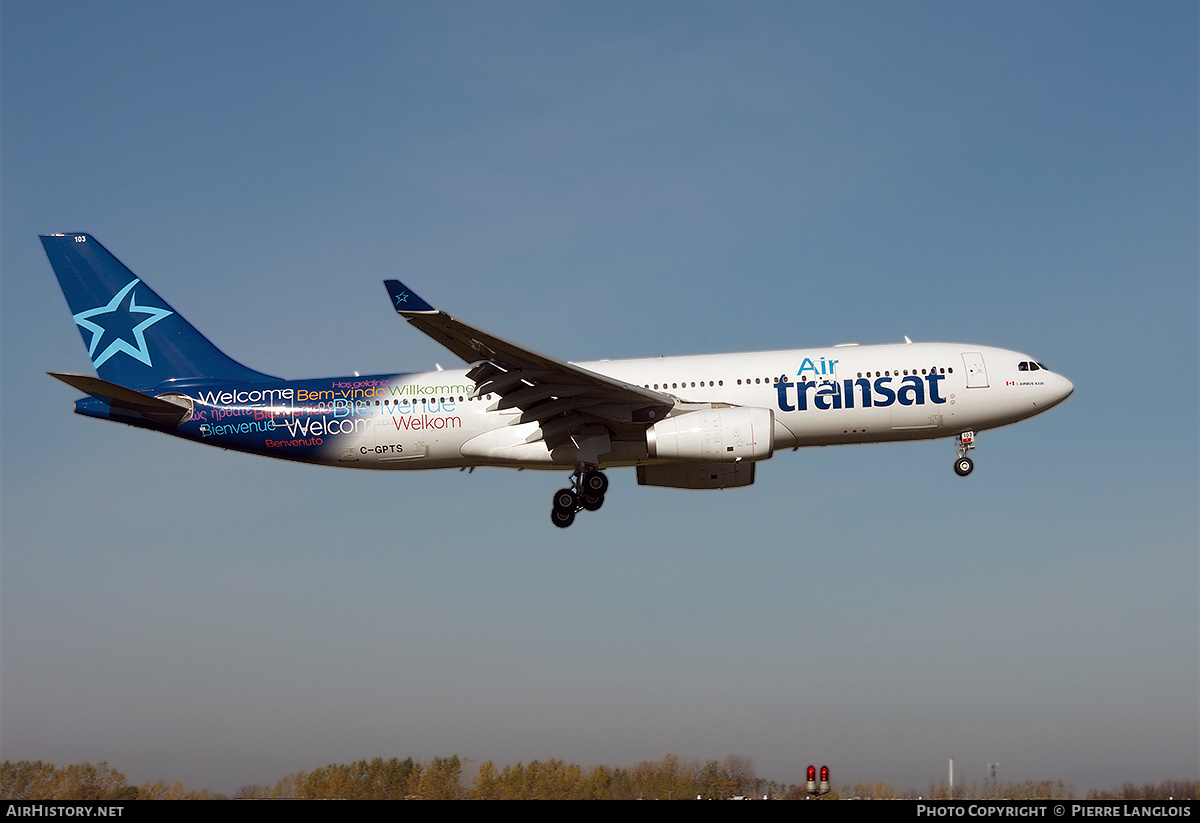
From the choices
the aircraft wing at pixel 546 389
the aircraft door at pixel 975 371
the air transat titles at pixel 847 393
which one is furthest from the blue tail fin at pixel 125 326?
the aircraft door at pixel 975 371

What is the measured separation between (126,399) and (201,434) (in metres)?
2.15

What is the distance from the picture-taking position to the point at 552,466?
3091 cm

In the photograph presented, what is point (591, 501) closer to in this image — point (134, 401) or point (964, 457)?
point (964, 457)

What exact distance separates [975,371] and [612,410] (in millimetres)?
10101

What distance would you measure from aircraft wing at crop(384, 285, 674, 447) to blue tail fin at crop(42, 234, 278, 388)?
316 inches

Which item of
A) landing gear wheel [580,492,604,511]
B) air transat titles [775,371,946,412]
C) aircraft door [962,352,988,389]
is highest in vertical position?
aircraft door [962,352,988,389]

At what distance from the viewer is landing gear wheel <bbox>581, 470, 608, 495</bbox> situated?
30.3 meters

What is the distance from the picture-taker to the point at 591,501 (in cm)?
3058

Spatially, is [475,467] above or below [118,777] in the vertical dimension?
above

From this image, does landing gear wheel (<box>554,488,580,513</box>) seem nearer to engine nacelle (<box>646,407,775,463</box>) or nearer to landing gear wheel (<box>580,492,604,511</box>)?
landing gear wheel (<box>580,492,604,511</box>)

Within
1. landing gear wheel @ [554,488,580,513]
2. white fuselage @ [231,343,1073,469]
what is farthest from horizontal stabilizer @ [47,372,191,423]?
landing gear wheel @ [554,488,580,513]

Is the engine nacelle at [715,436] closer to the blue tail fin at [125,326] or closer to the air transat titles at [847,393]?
the air transat titles at [847,393]
